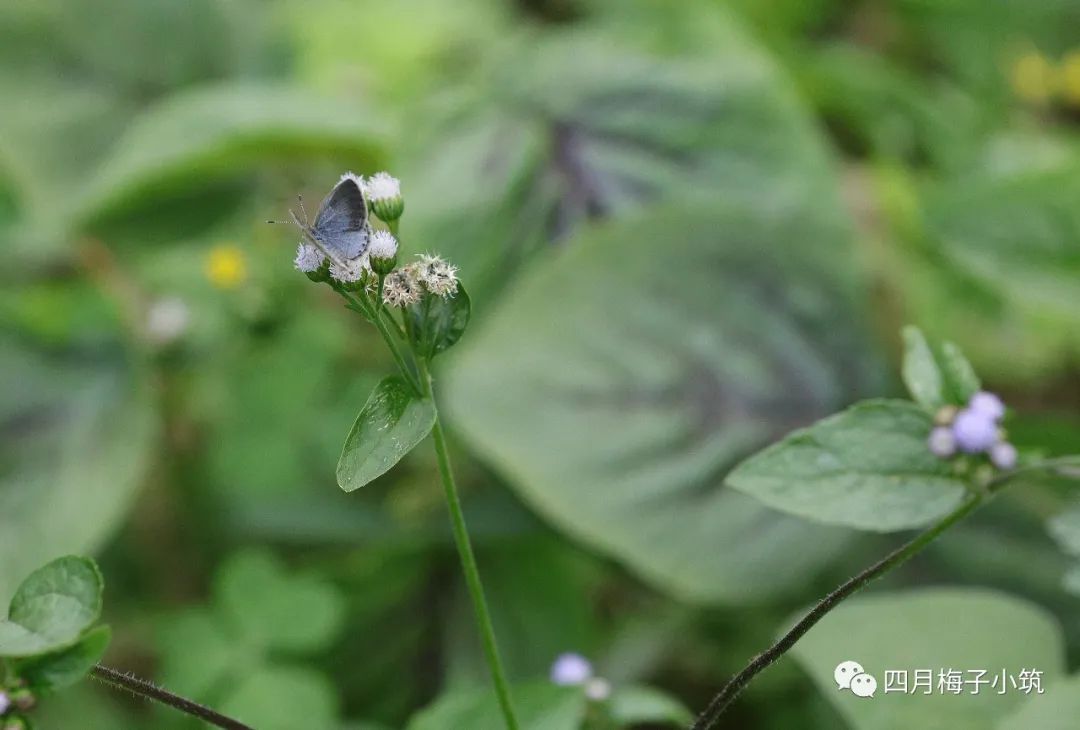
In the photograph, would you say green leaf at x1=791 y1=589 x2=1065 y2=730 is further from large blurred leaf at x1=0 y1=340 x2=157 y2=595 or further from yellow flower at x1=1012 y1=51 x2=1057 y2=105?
yellow flower at x1=1012 y1=51 x2=1057 y2=105

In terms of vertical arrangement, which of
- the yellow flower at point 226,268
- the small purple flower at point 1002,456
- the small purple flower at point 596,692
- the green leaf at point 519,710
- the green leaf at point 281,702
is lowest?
the green leaf at point 281,702

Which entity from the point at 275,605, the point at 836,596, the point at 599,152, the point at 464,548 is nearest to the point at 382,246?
the point at 464,548

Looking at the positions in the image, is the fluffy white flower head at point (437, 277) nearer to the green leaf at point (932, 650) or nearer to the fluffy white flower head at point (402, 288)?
the fluffy white flower head at point (402, 288)

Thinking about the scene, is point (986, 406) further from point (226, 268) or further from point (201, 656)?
point (226, 268)

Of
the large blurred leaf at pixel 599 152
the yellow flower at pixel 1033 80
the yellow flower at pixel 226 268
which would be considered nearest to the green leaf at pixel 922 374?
the large blurred leaf at pixel 599 152

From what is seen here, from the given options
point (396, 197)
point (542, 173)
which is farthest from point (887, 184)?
point (396, 197)

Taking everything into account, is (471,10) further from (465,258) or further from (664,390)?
(664,390)
